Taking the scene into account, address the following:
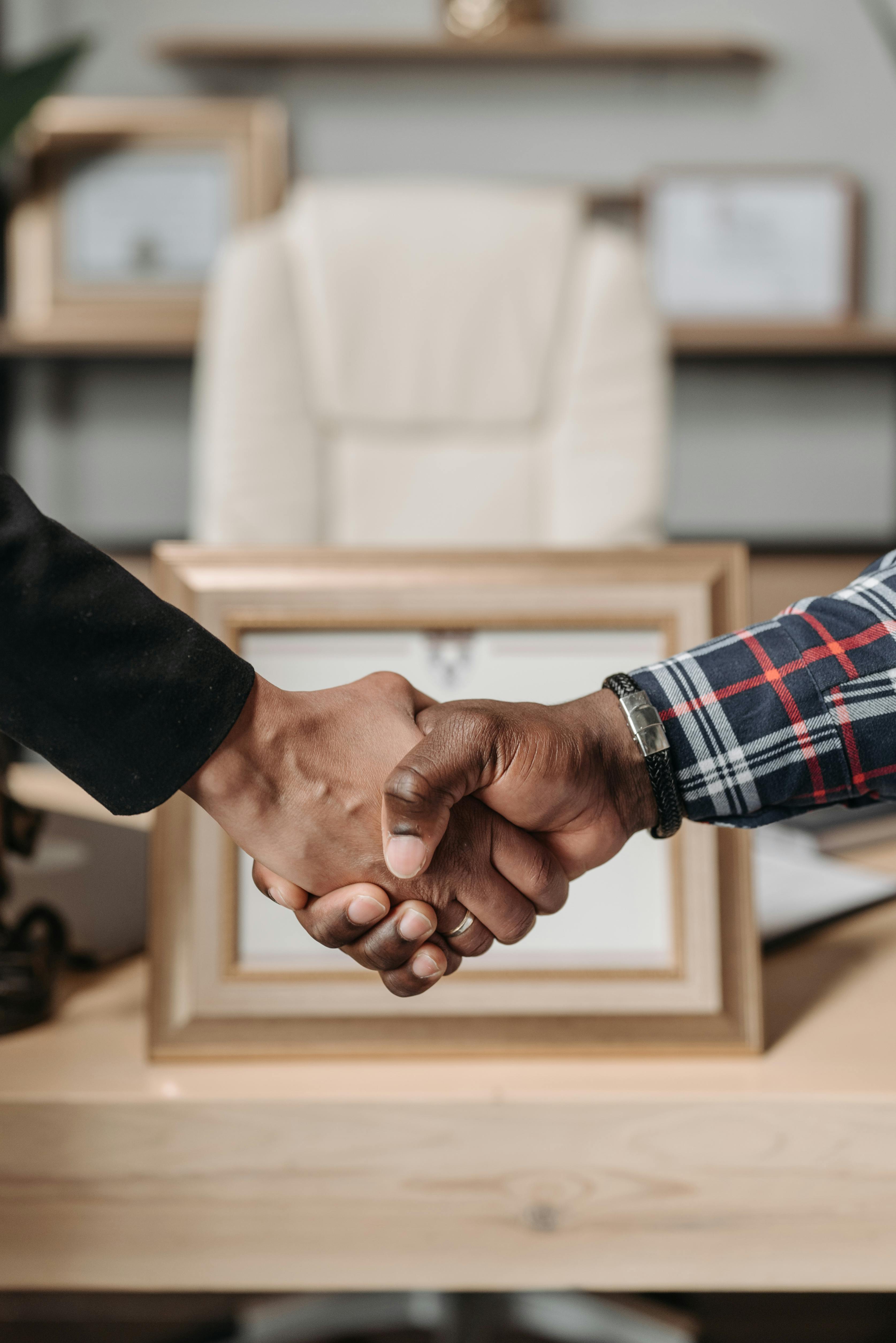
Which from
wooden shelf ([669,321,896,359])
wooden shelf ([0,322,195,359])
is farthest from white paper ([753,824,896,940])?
wooden shelf ([0,322,195,359])

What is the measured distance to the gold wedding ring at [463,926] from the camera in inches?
24.9

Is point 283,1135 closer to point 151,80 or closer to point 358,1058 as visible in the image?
point 358,1058

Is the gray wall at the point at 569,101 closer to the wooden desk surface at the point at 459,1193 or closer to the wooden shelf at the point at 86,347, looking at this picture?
the wooden shelf at the point at 86,347

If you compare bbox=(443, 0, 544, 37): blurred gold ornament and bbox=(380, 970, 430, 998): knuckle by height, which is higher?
bbox=(443, 0, 544, 37): blurred gold ornament

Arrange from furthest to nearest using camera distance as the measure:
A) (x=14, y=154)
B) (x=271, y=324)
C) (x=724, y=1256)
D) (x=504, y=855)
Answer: (x=14, y=154) → (x=271, y=324) → (x=504, y=855) → (x=724, y=1256)

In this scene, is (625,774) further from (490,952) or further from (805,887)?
(805,887)

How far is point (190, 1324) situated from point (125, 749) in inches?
37.2

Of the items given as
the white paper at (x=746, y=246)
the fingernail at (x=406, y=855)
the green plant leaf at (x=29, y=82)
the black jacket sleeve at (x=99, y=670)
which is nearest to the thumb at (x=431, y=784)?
the fingernail at (x=406, y=855)

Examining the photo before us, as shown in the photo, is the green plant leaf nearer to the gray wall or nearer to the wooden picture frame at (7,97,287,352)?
the wooden picture frame at (7,97,287,352)

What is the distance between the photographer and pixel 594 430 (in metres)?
1.63

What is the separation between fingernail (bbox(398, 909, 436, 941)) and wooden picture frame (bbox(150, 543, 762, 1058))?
0.03 m

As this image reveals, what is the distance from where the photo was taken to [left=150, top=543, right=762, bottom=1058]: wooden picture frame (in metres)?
0.60

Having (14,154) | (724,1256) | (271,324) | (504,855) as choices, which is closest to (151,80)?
(14,154)

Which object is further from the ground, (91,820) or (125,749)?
(125,749)
